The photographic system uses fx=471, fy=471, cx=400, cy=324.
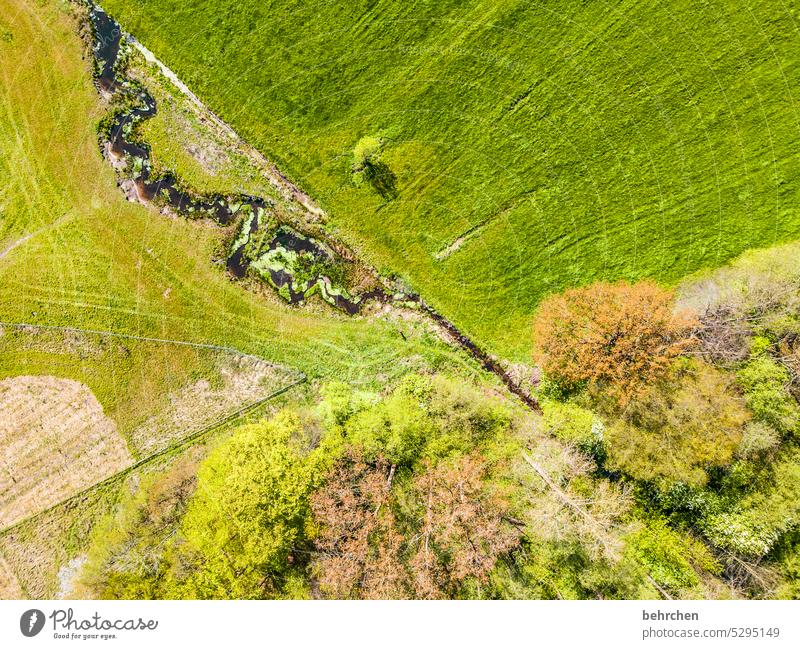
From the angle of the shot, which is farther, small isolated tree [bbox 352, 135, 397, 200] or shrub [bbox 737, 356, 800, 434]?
small isolated tree [bbox 352, 135, 397, 200]

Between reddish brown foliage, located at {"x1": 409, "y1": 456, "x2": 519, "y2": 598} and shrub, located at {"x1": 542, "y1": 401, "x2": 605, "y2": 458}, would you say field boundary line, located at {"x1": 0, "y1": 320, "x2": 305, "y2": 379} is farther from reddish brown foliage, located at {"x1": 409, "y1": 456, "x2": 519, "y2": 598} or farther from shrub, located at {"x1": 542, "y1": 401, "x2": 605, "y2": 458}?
shrub, located at {"x1": 542, "y1": 401, "x2": 605, "y2": 458}

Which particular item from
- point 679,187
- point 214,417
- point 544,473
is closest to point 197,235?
point 214,417

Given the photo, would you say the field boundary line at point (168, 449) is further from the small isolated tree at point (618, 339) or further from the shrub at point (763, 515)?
the shrub at point (763, 515)

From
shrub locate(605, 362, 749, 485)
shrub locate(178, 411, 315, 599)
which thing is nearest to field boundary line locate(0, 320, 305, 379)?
shrub locate(178, 411, 315, 599)

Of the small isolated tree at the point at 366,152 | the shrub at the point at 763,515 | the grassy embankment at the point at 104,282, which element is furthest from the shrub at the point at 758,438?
the small isolated tree at the point at 366,152

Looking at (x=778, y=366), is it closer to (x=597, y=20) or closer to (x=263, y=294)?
(x=597, y=20)

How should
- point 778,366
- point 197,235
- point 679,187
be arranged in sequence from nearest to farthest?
point 778,366, point 679,187, point 197,235

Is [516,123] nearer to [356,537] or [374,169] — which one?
[374,169]
